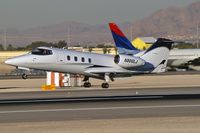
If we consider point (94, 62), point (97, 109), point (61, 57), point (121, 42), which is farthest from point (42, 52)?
point (121, 42)

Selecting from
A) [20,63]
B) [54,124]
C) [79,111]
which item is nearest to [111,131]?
[54,124]

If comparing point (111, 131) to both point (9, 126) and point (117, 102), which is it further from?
point (117, 102)

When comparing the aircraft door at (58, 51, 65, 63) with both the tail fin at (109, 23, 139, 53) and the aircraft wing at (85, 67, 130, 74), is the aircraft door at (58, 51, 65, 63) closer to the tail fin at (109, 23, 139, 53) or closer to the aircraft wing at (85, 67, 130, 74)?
the aircraft wing at (85, 67, 130, 74)

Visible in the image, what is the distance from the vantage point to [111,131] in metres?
15.8

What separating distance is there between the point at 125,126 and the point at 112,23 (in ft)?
174

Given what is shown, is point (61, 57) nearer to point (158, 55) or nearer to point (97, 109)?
point (158, 55)

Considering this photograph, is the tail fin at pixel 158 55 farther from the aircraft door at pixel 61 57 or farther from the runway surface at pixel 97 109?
the runway surface at pixel 97 109

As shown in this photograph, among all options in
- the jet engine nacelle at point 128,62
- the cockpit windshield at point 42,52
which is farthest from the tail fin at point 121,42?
the cockpit windshield at point 42,52

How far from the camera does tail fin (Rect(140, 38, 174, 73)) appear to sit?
43250mm

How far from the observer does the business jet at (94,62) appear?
40.9m

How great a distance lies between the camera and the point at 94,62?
42656 mm

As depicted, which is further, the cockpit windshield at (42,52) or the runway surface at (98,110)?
the cockpit windshield at (42,52)

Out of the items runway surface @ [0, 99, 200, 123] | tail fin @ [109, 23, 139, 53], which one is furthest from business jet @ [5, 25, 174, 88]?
tail fin @ [109, 23, 139, 53]

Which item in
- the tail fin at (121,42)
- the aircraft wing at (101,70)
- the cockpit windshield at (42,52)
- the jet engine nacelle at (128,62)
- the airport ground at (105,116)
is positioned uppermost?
the tail fin at (121,42)
